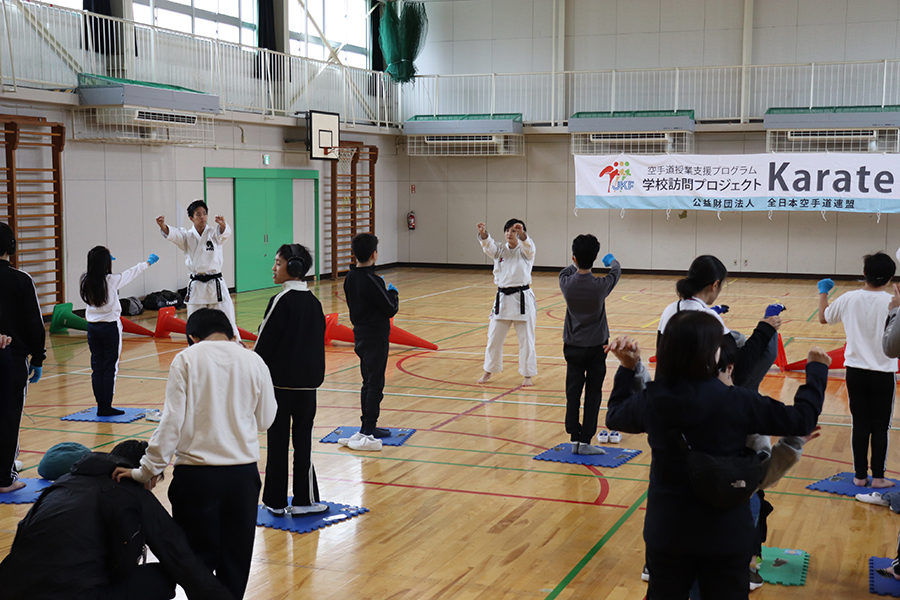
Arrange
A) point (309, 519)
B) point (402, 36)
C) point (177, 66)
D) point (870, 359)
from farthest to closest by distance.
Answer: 1. point (402, 36)
2. point (177, 66)
3. point (870, 359)
4. point (309, 519)

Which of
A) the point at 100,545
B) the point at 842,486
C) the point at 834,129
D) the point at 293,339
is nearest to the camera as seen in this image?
the point at 100,545

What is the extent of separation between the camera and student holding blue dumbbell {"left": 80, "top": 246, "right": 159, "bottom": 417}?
775 cm

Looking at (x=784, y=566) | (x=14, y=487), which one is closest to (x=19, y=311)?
(x=14, y=487)

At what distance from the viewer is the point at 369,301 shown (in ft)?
21.6

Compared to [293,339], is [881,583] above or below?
below

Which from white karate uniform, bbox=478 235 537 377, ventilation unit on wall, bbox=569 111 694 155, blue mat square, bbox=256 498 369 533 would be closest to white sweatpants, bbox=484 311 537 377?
white karate uniform, bbox=478 235 537 377

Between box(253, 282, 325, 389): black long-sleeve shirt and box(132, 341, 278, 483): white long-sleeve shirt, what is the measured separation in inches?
52.3

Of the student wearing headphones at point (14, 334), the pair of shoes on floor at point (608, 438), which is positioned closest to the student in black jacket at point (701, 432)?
the student wearing headphones at point (14, 334)

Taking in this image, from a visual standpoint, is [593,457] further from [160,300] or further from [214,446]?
[160,300]

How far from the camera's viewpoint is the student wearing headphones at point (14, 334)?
18.1 ft

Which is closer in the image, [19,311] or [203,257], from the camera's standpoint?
[19,311]

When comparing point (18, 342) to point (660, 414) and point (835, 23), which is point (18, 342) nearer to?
point (660, 414)

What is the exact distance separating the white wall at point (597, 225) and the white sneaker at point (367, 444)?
14851 millimetres

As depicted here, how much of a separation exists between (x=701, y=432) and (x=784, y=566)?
2288 millimetres
